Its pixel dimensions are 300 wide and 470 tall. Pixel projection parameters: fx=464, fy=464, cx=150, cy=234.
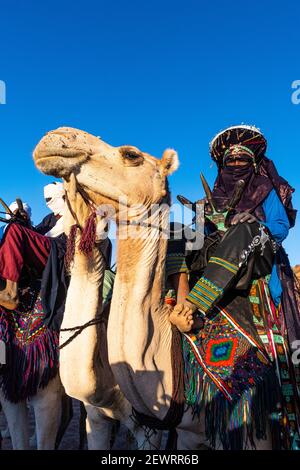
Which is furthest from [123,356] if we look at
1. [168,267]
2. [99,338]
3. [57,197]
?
[57,197]

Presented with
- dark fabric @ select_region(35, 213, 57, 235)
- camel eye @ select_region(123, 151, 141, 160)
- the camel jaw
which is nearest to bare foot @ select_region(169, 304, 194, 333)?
camel eye @ select_region(123, 151, 141, 160)

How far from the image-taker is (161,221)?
2.97 meters

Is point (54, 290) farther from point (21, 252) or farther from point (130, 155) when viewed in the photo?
point (130, 155)

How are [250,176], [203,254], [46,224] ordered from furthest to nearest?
1. [46,224]
2. [250,176]
3. [203,254]

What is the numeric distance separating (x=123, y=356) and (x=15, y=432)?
2353 millimetres

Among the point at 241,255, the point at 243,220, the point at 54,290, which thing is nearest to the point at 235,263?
the point at 241,255

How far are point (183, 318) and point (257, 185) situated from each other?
1.34 m

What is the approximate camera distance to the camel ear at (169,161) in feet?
9.82

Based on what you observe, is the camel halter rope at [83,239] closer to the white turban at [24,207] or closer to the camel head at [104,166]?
the camel head at [104,166]

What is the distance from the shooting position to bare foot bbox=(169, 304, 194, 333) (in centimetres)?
295

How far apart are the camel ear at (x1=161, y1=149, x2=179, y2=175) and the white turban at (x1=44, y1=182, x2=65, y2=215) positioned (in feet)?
9.56

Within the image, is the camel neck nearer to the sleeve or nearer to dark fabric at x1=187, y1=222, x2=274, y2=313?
dark fabric at x1=187, y1=222, x2=274, y2=313

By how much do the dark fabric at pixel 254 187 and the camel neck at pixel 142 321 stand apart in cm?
84

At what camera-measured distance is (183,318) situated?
2.95 meters
